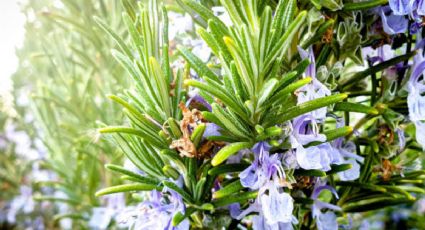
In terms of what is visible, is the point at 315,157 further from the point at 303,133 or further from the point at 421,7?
the point at 421,7

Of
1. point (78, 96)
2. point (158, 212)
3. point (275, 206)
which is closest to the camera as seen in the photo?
point (275, 206)

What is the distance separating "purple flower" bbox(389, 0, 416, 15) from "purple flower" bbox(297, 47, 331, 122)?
0.48 ft

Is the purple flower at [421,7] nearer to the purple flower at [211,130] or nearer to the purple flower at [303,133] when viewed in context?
the purple flower at [303,133]

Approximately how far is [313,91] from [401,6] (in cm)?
20

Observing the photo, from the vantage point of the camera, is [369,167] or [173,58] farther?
[173,58]

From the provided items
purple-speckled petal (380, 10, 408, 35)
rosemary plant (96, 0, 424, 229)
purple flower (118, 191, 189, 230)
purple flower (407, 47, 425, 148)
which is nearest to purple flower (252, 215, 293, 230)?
rosemary plant (96, 0, 424, 229)

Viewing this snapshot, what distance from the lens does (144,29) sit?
0.69 m

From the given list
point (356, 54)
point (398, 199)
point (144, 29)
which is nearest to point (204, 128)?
point (144, 29)

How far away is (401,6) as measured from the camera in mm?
678

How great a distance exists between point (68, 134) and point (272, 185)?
127 cm

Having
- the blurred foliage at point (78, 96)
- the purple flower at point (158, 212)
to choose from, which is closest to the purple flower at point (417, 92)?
the purple flower at point (158, 212)

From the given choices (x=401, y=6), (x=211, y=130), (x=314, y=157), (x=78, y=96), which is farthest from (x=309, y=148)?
(x=78, y=96)

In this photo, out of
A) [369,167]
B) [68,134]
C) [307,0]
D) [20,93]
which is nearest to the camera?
[307,0]

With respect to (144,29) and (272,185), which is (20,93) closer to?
(144,29)
